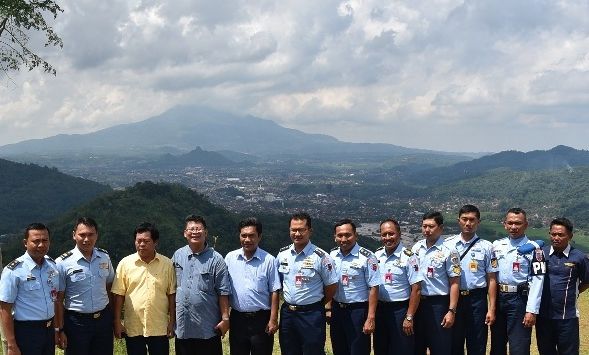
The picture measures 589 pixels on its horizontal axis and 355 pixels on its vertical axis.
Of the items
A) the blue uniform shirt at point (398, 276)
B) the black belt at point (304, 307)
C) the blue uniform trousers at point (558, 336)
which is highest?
the blue uniform shirt at point (398, 276)

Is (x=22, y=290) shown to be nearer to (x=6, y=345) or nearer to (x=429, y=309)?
(x=6, y=345)

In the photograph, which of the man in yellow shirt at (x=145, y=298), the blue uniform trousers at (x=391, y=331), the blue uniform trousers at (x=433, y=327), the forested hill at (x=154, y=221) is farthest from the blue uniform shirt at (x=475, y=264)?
the forested hill at (x=154, y=221)

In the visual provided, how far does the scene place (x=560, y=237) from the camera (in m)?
5.70

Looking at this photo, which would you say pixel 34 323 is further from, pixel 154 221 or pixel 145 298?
pixel 154 221

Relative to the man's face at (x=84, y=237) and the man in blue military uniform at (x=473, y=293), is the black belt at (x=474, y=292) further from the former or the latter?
the man's face at (x=84, y=237)

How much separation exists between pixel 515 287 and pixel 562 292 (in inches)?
18.9

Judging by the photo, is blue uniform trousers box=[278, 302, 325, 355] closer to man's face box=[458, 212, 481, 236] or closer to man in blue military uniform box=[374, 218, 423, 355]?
man in blue military uniform box=[374, 218, 423, 355]

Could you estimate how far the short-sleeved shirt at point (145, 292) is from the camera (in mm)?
5355

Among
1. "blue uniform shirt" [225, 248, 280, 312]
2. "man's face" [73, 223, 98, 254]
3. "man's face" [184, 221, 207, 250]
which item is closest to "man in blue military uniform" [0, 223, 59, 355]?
"man's face" [73, 223, 98, 254]

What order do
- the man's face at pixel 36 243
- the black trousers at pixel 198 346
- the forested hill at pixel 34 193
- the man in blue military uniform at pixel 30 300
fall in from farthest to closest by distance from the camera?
the forested hill at pixel 34 193 → the black trousers at pixel 198 346 → the man's face at pixel 36 243 → the man in blue military uniform at pixel 30 300

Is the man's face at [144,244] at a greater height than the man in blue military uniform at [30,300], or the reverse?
the man's face at [144,244]

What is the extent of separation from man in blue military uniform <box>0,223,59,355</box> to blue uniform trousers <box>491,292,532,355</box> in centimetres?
481

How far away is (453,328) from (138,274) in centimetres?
354

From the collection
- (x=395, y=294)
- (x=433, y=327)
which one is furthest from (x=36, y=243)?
(x=433, y=327)
